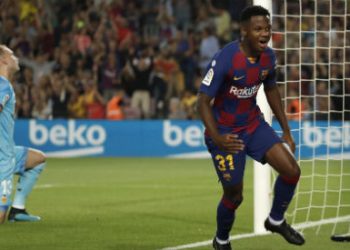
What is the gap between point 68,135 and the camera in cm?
2133

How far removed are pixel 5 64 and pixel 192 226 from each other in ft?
8.17

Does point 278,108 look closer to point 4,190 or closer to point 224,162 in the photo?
point 224,162

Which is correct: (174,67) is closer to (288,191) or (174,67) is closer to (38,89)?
(38,89)

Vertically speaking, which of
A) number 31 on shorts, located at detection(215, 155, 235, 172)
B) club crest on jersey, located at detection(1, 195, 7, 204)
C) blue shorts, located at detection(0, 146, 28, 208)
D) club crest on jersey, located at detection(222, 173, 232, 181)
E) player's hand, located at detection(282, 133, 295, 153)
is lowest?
club crest on jersey, located at detection(1, 195, 7, 204)

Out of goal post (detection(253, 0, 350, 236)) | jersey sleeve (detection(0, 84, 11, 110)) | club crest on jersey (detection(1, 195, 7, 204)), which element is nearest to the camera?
goal post (detection(253, 0, 350, 236))

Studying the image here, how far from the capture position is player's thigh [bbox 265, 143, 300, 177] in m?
7.51

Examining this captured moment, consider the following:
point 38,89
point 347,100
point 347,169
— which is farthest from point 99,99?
point 347,169

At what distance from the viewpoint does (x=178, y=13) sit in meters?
24.2

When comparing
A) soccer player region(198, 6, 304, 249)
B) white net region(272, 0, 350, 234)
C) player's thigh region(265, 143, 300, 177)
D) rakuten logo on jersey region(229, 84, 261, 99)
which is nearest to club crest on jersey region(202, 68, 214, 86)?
soccer player region(198, 6, 304, 249)

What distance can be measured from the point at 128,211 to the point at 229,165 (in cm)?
407

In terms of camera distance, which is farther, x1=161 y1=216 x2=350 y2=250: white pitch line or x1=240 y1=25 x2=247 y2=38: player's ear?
x1=161 y1=216 x2=350 y2=250: white pitch line

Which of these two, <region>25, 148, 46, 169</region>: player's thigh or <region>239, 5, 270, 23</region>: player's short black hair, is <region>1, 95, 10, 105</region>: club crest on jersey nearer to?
<region>25, 148, 46, 169</region>: player's thigh

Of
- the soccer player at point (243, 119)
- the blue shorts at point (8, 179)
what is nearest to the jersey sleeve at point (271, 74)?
the soccer player at point (243, 119)

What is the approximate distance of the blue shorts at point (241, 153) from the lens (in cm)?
761
